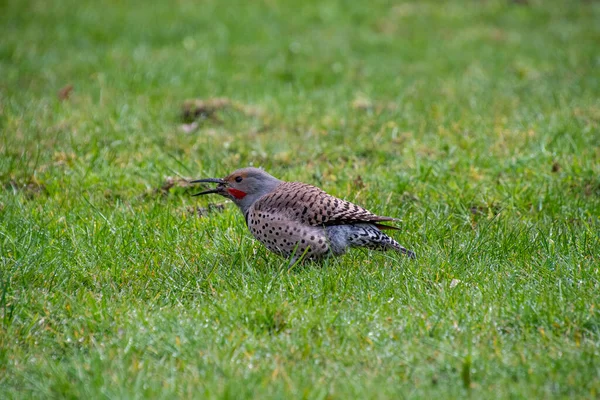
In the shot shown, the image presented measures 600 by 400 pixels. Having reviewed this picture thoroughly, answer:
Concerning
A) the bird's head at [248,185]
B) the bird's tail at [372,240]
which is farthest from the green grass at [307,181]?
the bird's head at [248,185]

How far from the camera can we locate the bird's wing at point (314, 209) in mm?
5645

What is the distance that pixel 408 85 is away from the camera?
10.5m

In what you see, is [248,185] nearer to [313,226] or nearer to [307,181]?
[313,226]

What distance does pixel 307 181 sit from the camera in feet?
23.9

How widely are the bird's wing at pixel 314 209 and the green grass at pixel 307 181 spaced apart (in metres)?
0.33

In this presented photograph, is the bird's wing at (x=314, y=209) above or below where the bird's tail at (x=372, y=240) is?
above

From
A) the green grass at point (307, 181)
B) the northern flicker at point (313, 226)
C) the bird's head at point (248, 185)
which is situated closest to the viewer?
the green grass at point (307, 181)

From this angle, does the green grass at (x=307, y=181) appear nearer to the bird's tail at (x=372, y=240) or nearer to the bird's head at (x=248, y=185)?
the bird's tail at (x=372, y=240)

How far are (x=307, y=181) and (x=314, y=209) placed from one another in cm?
165

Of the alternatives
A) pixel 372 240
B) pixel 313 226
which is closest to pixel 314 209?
pixel 313 226

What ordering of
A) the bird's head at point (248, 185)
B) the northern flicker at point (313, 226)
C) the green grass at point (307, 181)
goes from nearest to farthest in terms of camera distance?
the green grass at point (307, 181) → the northern flicker at point (313, 226) → the bird's head at point (248, 185)

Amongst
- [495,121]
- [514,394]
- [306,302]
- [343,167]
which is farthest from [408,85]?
[514,394]

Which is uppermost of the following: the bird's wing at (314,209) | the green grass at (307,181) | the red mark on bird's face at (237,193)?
the bird's wing at (314,209)

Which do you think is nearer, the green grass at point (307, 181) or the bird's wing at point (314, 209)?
the green grass at point (307, 181)
